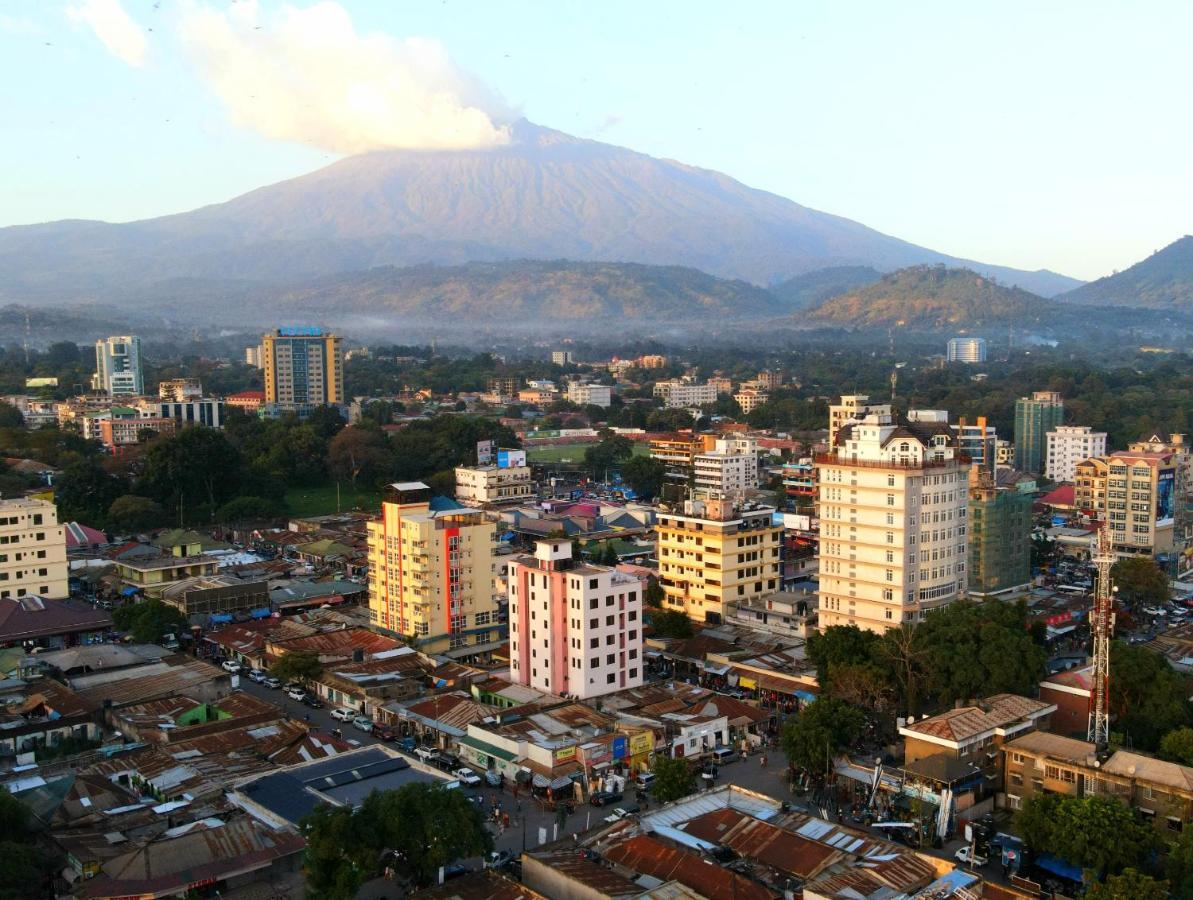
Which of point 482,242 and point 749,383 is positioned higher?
point 482,242

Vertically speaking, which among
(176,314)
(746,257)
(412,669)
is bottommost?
(412,669)

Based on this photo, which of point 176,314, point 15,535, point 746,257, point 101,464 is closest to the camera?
point 15,535

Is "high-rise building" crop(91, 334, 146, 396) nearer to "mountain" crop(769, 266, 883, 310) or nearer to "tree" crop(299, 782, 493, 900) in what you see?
"tree" crop(299, 782, 493, 900)

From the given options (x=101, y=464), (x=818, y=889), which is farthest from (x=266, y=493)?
(x=818, y=889)

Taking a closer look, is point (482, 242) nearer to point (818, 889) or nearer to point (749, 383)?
point (749, 383)

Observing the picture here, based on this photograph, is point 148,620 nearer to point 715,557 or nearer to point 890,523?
point 715,557

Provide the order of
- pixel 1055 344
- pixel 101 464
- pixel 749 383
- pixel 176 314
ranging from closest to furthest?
pixel 101 464 → pixel 749 383 → pixel 1055 344 → pixel 176 314

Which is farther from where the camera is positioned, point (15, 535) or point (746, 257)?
point (746, 257)
